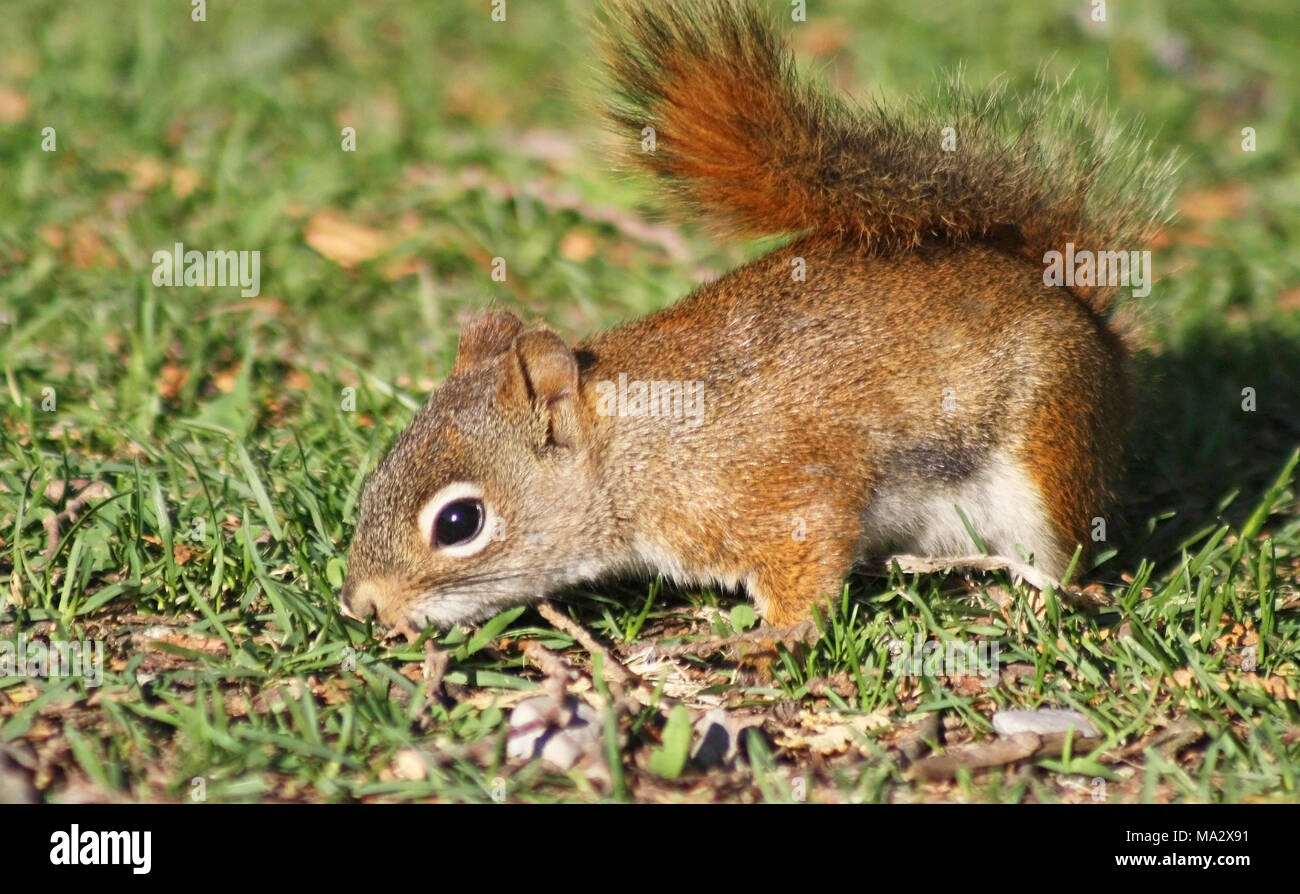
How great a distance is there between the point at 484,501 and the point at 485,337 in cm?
48

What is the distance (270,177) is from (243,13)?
1584 mm

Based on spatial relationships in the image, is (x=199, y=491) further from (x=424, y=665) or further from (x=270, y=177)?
(x=270, y=177)

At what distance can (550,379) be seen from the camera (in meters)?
3.04

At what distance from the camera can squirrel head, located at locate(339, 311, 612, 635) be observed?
2.90m

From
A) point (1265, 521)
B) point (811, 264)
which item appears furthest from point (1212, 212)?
point (811, 264)

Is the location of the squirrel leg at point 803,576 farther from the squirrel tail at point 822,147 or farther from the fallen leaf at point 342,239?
the fallen leaf at point 342,239

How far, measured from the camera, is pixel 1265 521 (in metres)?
3.47

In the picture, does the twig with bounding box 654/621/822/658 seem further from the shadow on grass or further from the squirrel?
the shadow on grass

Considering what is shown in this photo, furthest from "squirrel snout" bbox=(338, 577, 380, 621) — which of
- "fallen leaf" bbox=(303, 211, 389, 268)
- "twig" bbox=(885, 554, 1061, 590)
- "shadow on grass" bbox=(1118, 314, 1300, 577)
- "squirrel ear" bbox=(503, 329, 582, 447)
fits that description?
"fallen leaf" bbox=(303, 211, 389, 268)

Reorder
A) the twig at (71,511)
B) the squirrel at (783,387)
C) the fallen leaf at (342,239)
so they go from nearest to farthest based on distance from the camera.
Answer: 1. the squirrel at (783,387)
2. the twig at (71,511)
3. the fallen leaf at (342,239)

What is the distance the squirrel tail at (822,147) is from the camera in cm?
318

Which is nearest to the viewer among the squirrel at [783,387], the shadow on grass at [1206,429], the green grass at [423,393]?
the green grass at [423,393]

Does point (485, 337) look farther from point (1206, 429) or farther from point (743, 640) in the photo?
point (1206, 429)

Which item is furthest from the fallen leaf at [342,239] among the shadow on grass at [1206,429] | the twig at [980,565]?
the shadow on grass at [1206,429]
